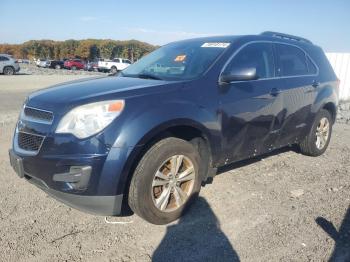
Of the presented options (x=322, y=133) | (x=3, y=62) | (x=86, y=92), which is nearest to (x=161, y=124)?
(x=86, y=92)

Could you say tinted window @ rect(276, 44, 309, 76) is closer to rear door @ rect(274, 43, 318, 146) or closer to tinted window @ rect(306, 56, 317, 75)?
rear door @ rect(274, 43, 318, 146)

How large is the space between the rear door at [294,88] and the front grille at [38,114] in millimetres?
2971

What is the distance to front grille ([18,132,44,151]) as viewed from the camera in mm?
3203

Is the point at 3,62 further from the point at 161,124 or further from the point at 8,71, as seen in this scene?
the point at 161,124

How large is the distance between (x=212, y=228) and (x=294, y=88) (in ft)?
8.09

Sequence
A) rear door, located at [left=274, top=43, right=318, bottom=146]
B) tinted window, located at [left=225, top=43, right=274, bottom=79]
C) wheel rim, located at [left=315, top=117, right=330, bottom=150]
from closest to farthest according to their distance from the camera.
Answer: tinted window, located at [left=225, top=43, right=274, bottom=79] < rear door, located at [left=274, top=43, right=318, bottom=146] < wheel rim, located at [left=315, top=117, right=330, bottom=150]

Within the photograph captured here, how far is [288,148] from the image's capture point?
6.52 m

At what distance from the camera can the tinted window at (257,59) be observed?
13.6 feet

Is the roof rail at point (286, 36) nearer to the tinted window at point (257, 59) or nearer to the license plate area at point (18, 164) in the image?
the tinted window at point (257, 59)

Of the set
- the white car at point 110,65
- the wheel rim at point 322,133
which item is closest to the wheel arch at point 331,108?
the wheel rim at point 322,133

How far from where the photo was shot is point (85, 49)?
7975 centimetres

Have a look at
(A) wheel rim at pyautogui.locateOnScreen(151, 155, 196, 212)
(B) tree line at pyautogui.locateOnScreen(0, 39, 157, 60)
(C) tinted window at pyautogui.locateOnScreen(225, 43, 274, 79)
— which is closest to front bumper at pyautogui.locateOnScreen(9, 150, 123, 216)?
(A) wheel rim at pyautogui.locateOnScreen(151, 155, 196, 212)

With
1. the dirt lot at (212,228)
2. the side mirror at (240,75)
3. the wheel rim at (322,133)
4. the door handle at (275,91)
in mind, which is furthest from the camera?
the wheel rim at (322,133)

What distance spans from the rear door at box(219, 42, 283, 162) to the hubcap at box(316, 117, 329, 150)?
4.91 ft
